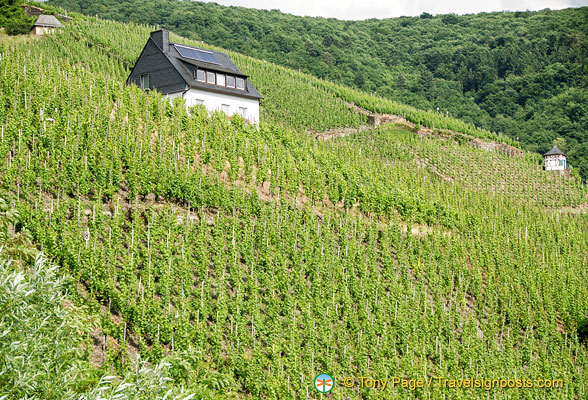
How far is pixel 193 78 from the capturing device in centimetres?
3544

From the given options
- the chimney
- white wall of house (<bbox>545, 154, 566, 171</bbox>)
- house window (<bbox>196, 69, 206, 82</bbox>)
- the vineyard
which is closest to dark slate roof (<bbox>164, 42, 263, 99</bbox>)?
house window (<bbox>196, 69, 206, 82</bbox>)

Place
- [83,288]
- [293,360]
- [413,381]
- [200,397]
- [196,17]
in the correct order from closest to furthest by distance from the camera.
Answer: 1. [200,397]
2. [83,288]
3. [293,360]
4. [413,381]
5. [196,17]

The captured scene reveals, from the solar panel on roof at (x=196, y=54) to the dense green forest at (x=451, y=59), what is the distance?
50454 mm

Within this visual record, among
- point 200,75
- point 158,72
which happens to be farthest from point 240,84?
point 158,72

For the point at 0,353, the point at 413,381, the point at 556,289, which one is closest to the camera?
the point at 0,353

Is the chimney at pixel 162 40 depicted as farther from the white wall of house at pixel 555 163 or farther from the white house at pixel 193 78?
the white wall of house at pixel 555 163

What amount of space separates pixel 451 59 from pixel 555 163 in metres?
82.7

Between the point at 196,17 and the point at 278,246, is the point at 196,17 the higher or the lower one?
the higher one

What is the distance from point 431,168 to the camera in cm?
4281

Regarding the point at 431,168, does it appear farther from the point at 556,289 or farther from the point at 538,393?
the point at 538,393

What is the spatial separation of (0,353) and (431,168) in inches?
1497

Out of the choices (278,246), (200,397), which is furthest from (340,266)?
(200,397)

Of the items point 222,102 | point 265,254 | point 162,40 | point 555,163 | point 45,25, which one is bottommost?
point 555,163

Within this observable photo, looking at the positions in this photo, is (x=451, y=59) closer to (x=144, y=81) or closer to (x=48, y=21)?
(x=48, y=21)
